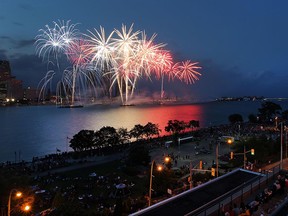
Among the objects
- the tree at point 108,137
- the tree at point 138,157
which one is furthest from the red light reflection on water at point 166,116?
the tree at point 138,157

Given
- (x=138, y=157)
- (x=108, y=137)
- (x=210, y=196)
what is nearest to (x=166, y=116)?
(x=108, y=137)

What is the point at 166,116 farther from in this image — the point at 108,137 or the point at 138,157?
the point at 138,157

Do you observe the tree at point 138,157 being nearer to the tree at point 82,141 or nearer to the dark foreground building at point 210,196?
the tree at point 82,141

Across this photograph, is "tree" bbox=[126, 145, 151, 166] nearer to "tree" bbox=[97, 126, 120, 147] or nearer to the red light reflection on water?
"tree" bbox=[97, 126, 120, 147]

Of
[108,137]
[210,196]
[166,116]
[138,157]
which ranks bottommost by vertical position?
[166,116]

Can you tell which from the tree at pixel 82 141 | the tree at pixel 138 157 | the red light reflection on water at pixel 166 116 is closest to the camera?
the tree at pixel 138 157

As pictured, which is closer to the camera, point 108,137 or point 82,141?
point 82,141

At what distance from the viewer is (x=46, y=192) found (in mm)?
21844

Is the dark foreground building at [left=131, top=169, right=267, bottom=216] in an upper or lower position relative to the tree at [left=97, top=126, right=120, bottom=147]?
upper

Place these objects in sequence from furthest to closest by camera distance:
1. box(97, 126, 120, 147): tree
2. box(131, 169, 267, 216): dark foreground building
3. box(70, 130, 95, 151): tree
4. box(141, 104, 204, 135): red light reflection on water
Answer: box(141, 104, 204, 135): red light reflection on water < box(97, 126, 120, 147): tree < box(70, 130, 95, 151): tree < box(131, 169, 267, 216): dark foreground building

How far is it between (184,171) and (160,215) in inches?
672

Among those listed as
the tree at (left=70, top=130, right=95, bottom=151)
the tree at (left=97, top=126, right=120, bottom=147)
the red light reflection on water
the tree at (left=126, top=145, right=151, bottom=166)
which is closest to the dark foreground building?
the tree at (left=126, top=145, right=151, bottom=166)

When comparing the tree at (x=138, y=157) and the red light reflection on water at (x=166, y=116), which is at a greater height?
the tree at (x=138, y=157)

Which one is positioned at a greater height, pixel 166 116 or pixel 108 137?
pixel 108 137
